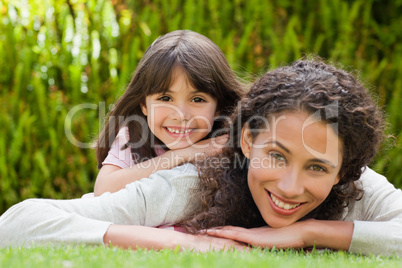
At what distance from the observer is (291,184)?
3.50 meters

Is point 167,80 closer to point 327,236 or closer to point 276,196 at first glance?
point 276,196

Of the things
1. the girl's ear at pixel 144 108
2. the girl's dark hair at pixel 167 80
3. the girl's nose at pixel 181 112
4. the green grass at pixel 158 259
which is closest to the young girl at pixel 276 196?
the green grass at pixel 158 259

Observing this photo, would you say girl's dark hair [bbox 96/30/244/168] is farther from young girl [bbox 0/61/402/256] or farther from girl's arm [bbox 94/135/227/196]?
young girl [bbox 0/61/402/256]

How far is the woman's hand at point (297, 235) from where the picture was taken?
3561 mm

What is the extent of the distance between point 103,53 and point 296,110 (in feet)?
14.4

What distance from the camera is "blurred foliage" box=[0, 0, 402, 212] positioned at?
7012mm

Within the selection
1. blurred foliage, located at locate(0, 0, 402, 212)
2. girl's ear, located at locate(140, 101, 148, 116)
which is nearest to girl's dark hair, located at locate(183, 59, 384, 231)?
girl's ear, located at locate(140, 101, 148, 116)

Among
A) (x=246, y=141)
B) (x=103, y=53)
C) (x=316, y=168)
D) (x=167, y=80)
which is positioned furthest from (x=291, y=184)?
(x=103, y=53)

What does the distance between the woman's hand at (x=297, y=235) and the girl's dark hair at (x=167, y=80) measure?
1472 mm

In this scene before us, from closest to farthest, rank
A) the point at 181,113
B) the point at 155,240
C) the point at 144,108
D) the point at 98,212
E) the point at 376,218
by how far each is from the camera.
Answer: the point at 155,240 < the point at 98,212 < the point at 376,218 < the point at 181,113 < the point at 144,108

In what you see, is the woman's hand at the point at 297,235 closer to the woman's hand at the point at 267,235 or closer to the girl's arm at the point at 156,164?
the woman's hand at the point at 267,235

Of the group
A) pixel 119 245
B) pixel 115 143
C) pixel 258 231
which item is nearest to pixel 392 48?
pixel 115 143

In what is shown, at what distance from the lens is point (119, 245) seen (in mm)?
3496

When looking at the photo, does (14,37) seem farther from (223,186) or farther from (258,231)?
(258,231)
